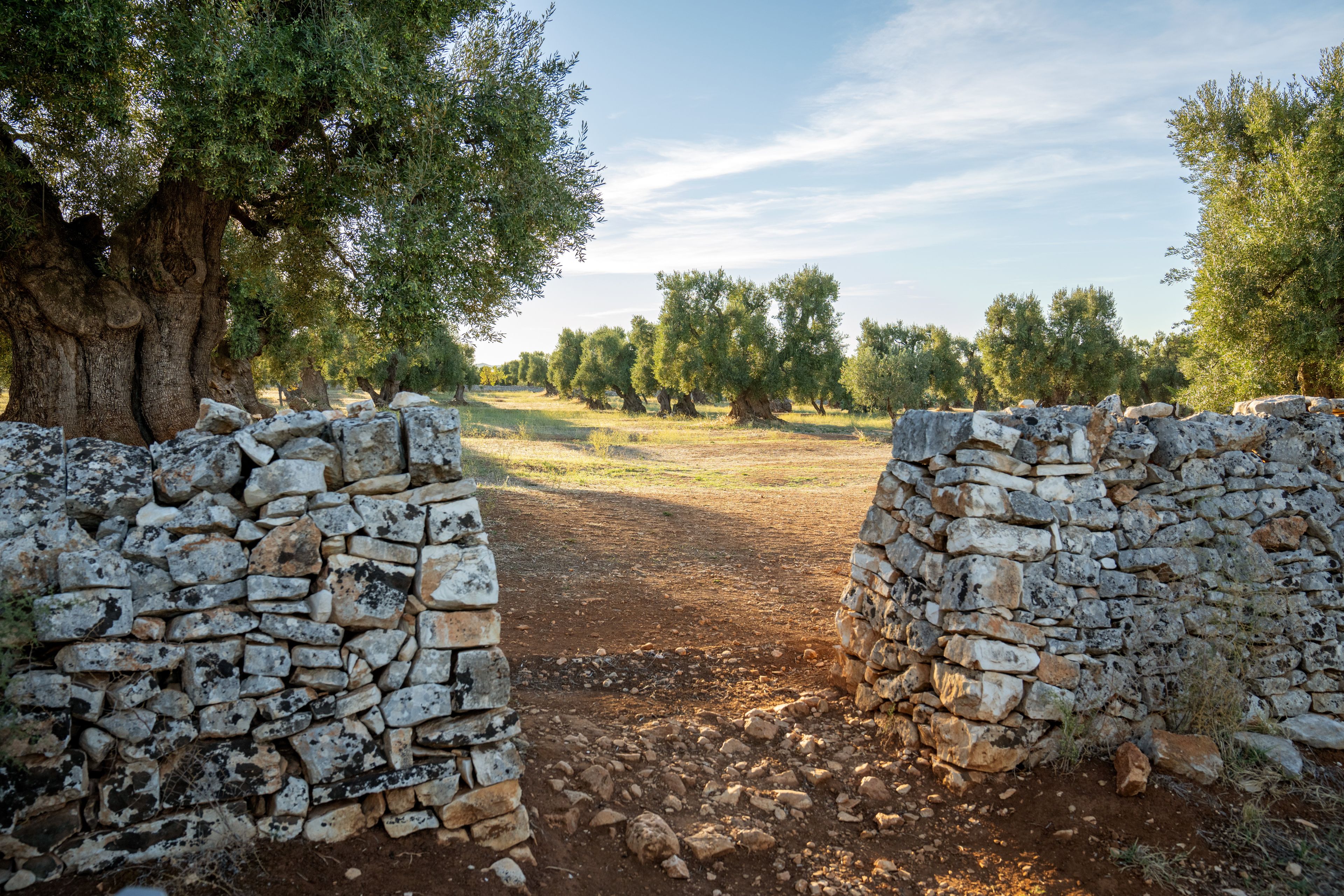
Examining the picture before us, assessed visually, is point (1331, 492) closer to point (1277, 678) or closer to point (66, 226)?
point (1277, 678)

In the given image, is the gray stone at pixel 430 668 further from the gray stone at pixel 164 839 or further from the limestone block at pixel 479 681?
the gray stone at pixel 164 839

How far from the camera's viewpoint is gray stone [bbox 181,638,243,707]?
343 centimetres

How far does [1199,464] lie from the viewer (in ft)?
18.8

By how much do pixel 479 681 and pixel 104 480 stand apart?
2.10 meters

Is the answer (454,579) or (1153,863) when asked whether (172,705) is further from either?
(1153,863)

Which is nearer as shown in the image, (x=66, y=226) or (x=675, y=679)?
(x=675, y=679)

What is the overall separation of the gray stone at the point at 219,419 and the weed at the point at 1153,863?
5647 millimetres

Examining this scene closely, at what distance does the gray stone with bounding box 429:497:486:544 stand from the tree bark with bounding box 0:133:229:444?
6.38 m

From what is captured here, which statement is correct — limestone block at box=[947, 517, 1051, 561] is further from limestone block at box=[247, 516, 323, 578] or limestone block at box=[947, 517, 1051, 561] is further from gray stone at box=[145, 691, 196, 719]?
gray stone at box=[145, 691, 196, 719]

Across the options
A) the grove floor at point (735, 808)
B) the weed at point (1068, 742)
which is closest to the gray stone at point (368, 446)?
the grove floor at point (735, 808)

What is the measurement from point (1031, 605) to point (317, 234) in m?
9.45

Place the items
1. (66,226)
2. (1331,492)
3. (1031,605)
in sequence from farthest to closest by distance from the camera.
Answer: (66,226)
(1331,492)
(1031,605)

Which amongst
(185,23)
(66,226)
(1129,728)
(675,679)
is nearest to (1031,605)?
(1129,728)

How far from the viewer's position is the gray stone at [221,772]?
338 cm
